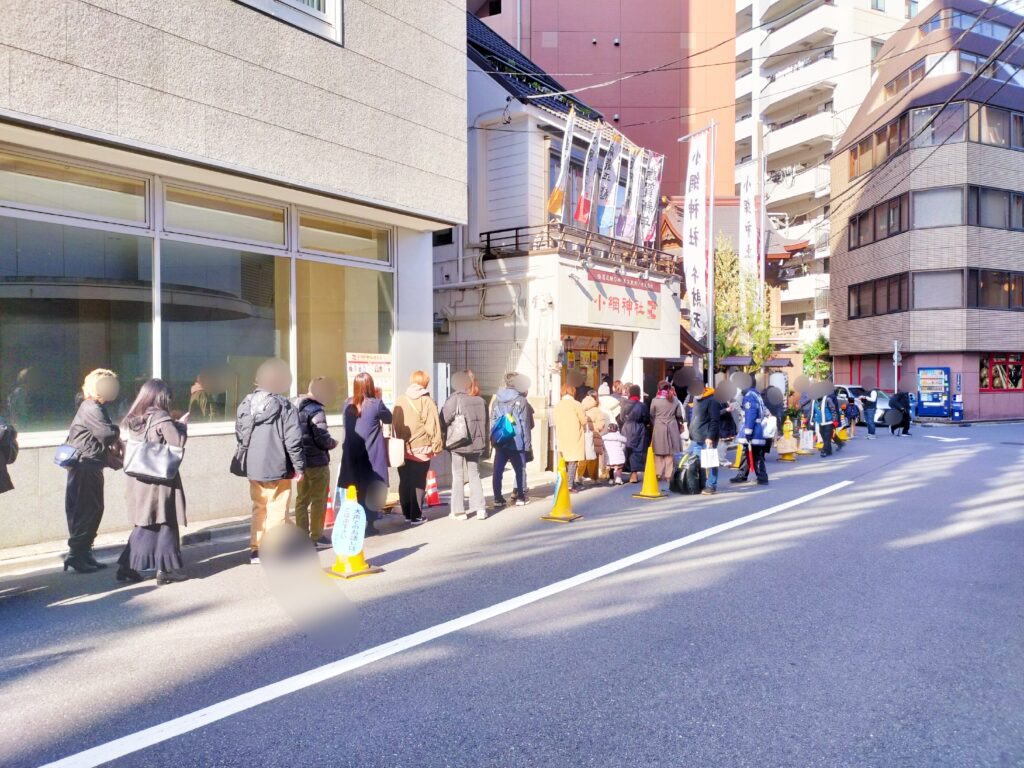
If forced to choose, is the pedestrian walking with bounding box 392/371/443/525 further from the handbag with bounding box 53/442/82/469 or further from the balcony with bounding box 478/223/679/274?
the balcony with bounding box 478/223/679/274

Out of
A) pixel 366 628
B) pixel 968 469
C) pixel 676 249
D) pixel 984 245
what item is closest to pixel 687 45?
pixel 676 249

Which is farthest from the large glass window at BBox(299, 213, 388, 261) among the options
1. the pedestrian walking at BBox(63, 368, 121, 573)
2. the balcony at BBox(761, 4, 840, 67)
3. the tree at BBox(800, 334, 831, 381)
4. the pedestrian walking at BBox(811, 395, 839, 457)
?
the balcony at BBox(761, 4, 840, 67)

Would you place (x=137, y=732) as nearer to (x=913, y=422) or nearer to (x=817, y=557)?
(x=817, y=557)

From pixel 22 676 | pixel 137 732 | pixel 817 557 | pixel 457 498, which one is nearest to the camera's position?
pixel 137 732

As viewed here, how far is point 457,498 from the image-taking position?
9.38m

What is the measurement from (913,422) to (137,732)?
33012 mm

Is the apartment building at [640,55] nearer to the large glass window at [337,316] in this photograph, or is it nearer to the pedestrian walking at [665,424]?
the pedestrian walking at [665,424]

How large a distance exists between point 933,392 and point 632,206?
65.9ft

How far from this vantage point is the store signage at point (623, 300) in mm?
17812

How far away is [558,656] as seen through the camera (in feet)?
14.9

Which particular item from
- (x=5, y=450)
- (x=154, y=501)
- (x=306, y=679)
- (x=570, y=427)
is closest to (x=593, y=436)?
(x=570, y=427)

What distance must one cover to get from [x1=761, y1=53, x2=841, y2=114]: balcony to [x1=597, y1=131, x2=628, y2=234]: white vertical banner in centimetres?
3042

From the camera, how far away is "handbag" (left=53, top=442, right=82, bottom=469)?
248 inches

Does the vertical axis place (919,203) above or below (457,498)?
above
